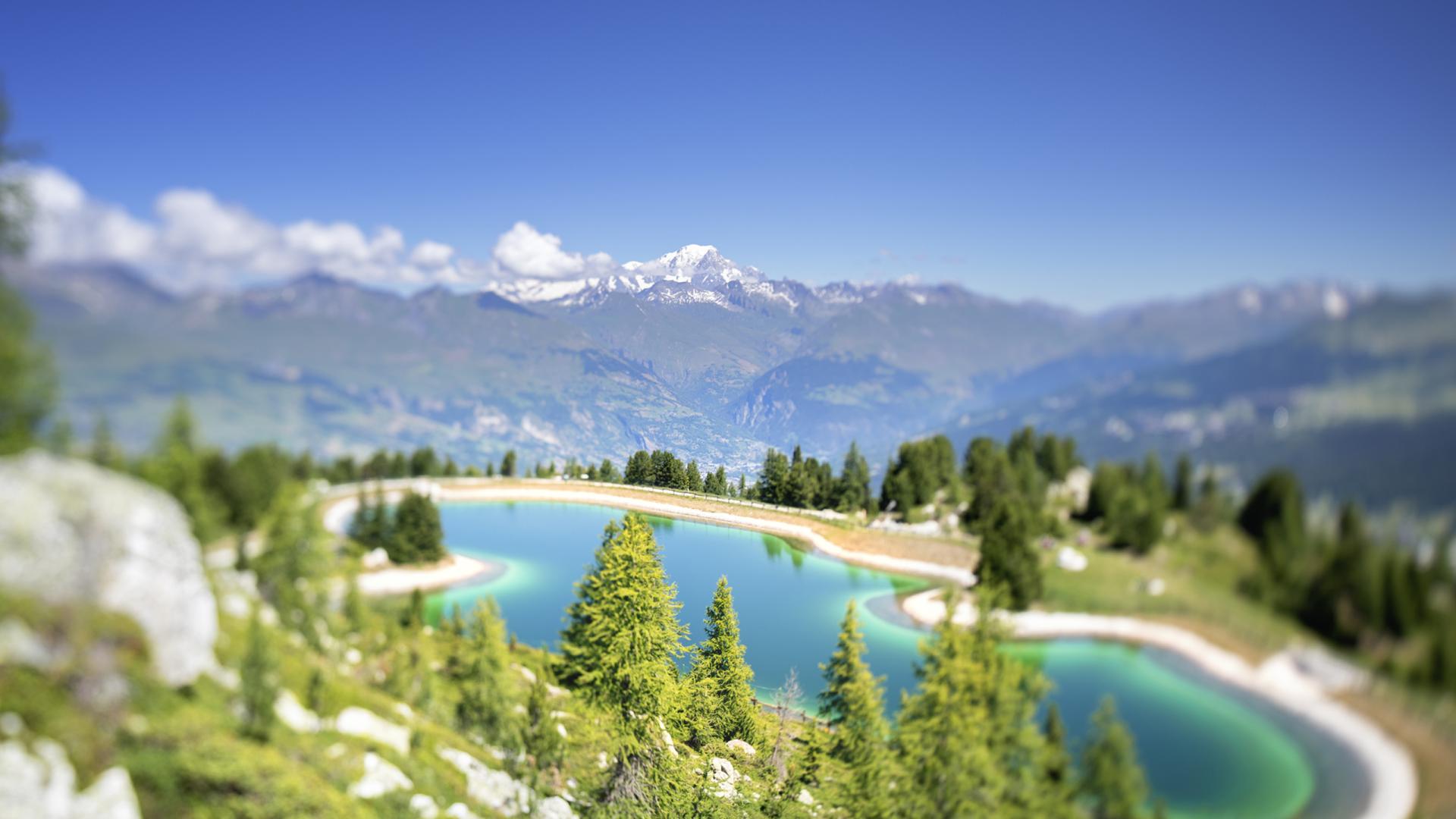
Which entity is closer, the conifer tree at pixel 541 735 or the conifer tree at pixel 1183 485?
the conifer tree at pixel 1183 485

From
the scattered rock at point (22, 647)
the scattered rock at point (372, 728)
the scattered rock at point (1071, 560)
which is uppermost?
the scattered rock at point (1071, 560)

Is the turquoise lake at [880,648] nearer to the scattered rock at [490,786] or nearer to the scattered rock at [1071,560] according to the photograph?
the scattered rock at [1071,560]

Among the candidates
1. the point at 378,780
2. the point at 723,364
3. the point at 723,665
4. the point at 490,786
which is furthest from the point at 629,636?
the point at 723,364

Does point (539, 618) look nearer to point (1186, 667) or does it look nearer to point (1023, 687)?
point (1023, 687)

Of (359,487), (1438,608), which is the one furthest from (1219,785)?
(359,487)

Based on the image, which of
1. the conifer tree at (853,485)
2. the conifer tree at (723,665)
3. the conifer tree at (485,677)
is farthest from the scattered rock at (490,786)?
the conifer tree at (853,485)

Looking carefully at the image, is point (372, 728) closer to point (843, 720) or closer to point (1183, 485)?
point (843, 720)
